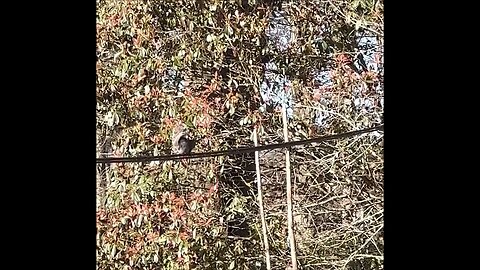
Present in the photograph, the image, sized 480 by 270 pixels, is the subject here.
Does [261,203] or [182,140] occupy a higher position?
[182,140]

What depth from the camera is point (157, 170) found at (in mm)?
2314

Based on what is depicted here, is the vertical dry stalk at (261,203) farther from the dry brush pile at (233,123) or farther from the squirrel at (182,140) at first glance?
the squirrel at (182,140)

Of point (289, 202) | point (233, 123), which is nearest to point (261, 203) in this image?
point (289, 202)

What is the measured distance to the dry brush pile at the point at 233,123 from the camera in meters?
2.32

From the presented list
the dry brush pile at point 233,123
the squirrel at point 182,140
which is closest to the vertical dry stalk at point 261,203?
the dry brush pile at point 233,123

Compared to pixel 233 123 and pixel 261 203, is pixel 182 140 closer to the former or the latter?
pixel 233 123

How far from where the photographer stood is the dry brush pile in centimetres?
232

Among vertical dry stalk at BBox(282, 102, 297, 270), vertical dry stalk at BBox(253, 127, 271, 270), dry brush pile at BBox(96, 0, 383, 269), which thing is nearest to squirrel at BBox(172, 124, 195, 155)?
dry brush pile at BBox(96, 0, 383, 269)

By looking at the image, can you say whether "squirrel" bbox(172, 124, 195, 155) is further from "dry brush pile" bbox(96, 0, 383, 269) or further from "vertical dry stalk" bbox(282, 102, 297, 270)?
"vertical dry stalk" bbox(282, 102, 297, 270)

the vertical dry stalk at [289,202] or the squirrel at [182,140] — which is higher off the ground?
the squirrel at [182,140]

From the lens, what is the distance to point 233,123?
2338mm

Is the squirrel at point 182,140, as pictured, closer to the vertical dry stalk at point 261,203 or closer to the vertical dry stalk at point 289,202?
the vertical dry stalk at point 261,203
